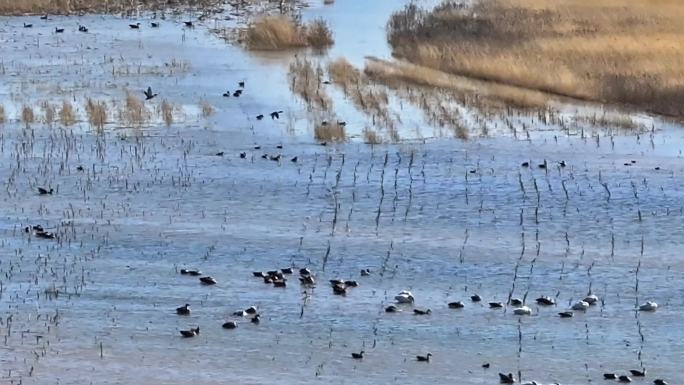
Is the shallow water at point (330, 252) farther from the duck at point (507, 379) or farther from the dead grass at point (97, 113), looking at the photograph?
the dead grass at point (97, 113)

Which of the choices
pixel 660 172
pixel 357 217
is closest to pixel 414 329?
pixel 357 217

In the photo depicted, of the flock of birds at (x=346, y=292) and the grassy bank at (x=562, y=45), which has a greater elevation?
the flock of birds at (x=346, y=292)

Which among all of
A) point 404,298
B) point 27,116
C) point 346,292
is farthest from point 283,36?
point 404,298

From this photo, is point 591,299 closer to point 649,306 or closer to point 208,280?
point 649,306

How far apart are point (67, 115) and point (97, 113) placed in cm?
51

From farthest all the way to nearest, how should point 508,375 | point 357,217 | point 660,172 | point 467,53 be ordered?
point 467,53
point 660,172
point 357,217
point 508,375

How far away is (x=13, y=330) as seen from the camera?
11.7 metres

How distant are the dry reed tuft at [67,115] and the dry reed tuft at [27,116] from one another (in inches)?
17.9

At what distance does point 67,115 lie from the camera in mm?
23453

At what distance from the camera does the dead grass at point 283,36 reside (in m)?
35.5

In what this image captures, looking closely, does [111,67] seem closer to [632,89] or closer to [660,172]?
[632,89]

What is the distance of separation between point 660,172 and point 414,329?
858 centimetres

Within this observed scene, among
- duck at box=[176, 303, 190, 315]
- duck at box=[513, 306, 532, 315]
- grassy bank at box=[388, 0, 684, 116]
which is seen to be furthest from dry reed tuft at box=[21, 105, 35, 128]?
duck at box=[513, 306, 532, 315]

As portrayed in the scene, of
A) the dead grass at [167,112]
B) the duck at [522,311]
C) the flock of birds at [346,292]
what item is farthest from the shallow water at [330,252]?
the dead grass at [167,112]
